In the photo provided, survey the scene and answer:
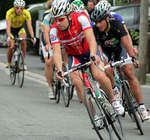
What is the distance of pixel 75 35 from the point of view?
279 inches

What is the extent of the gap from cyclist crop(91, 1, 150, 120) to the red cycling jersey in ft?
1.26

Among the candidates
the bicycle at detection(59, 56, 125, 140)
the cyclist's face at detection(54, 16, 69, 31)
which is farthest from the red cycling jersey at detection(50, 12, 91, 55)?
the bicycle at detection(59, 56, 125, 140)

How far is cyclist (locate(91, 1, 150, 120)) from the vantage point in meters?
7.40

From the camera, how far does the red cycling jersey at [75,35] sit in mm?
6898

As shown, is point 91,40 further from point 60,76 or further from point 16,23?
point 16,23

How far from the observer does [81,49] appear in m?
7.28

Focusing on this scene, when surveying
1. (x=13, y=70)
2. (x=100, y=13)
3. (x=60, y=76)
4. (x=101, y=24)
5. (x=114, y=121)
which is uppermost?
(x=100, y=13)

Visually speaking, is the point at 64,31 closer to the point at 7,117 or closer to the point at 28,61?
the point at 7,117

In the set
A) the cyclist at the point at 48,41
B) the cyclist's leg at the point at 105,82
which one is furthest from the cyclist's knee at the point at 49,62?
the cyclist's leg at the point at 105,82

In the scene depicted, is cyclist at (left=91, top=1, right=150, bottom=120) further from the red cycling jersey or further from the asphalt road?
the asphalt road

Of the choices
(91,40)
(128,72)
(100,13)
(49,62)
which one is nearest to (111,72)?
(128,72)

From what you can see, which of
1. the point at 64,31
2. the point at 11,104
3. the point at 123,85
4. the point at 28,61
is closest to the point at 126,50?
the point at 123,85

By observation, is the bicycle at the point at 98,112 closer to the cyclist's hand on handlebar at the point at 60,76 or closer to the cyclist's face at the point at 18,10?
the cyclist's hand on handlebar at the point at 60,76

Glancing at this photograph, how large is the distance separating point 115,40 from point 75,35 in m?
0.99
